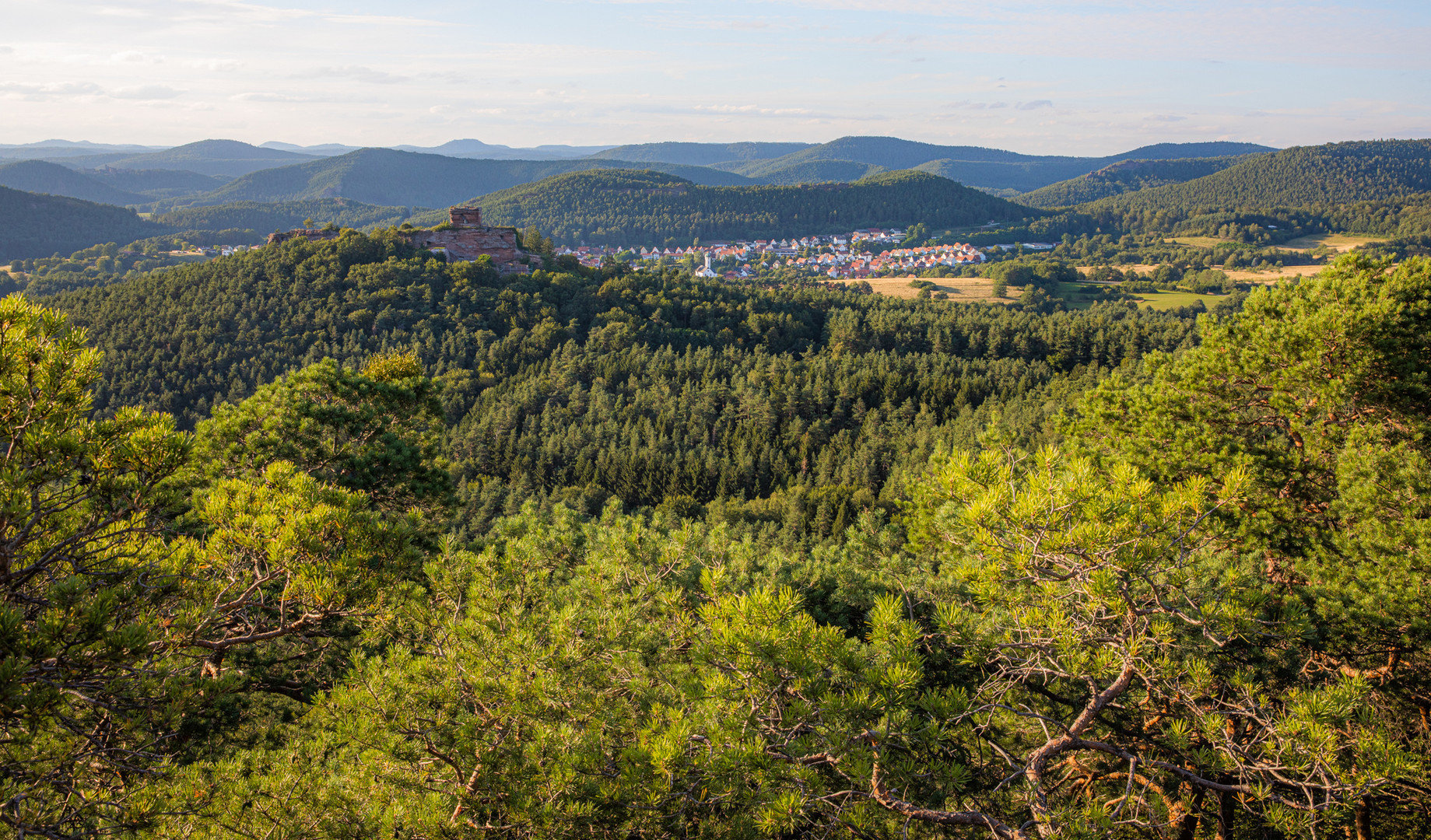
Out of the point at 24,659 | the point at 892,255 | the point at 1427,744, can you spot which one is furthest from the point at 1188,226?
the point at 24,659

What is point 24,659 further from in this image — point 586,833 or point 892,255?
point 892,255

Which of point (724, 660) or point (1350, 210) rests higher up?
point (1350, 210)

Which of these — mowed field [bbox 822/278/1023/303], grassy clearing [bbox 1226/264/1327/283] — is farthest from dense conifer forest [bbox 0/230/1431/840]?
grassy clearing [bbox 1226/264/1327/283]

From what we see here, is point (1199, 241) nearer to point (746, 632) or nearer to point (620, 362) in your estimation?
point (620, 362)

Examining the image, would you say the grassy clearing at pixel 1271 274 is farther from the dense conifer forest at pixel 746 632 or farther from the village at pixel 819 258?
the dense conifer forest at pixel 746 632

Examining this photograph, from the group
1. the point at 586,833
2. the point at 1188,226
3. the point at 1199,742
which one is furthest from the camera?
the point at 1188,226

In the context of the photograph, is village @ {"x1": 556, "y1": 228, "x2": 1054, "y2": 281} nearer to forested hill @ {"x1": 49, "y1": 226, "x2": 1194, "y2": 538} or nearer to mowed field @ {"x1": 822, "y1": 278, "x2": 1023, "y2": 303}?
mowed field @ {"x1": 822, "y1": 278, "x2": 1023, "y2": 303}
